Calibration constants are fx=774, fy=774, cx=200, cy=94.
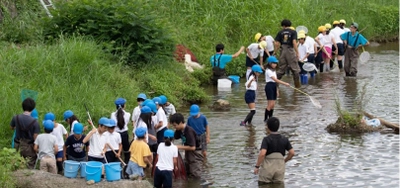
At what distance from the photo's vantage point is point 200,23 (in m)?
26.2

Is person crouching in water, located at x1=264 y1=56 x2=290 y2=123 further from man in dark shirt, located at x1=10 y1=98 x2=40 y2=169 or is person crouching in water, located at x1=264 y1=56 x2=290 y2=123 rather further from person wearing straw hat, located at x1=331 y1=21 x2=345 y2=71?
person wearing straw hat, located at x1=331 y1=21 x2=345 y2=71

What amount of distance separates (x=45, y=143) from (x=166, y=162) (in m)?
2.10

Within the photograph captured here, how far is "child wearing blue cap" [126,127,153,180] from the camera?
12.3 metres

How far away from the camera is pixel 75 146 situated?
12867 millimetres

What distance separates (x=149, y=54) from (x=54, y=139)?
Result: 318 inches

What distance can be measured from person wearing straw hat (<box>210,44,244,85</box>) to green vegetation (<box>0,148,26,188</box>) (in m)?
10.0

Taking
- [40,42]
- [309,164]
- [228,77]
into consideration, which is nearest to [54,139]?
[309,164]

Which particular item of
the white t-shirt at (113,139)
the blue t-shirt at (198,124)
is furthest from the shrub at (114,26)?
the white t-shirt at (113,139)

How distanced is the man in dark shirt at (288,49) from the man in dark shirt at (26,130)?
949 cm

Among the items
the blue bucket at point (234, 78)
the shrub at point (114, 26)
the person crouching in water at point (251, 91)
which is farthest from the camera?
the blue bucket at point (234, 78)

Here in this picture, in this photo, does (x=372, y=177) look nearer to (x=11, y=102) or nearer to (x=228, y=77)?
(x=11, y=102)

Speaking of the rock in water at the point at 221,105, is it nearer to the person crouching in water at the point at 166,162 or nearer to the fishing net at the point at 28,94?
the fishing net at the point at 28,94

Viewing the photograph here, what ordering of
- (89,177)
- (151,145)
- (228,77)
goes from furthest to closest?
(228,77)
(151,145)
(89,177)

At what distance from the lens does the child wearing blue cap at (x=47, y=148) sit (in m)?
12.6
